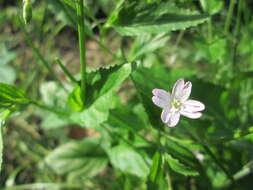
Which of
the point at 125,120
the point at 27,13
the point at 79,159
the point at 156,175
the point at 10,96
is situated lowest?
the point at 79,159

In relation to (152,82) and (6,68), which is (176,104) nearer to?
(152,82)

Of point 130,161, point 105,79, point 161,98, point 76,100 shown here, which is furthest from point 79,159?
point 161,98

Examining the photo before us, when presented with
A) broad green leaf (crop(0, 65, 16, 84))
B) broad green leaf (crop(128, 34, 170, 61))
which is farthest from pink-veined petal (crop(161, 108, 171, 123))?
broad green leaf (crop(0, 65, 16, 84))

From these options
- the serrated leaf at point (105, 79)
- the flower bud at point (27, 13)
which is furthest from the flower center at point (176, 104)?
the flower bud at point (27, 13)

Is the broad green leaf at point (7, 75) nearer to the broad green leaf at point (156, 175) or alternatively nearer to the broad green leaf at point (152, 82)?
the broad green leaf at point (152, 82)

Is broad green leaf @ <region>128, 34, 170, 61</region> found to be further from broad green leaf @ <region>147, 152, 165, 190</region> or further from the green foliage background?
broad green leaf @ <region>147, 152, 165, 190</region>

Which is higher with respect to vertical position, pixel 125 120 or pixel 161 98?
pixel 161 98
